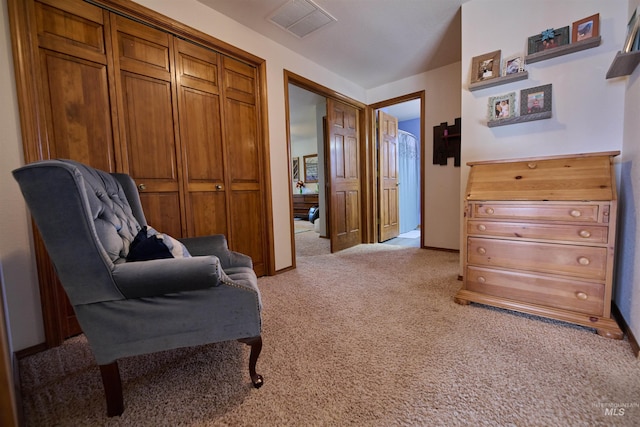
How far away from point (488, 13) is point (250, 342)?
2908 mm

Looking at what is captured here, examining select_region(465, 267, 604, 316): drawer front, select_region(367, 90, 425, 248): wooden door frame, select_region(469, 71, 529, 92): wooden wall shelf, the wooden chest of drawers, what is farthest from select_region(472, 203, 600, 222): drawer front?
select_region(367, 90, 425, 248): wooden door frame

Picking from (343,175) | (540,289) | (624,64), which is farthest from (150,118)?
(624,64)

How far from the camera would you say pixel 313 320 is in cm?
170

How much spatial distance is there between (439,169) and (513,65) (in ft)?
5.30

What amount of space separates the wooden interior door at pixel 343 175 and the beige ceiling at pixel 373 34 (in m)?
0.58

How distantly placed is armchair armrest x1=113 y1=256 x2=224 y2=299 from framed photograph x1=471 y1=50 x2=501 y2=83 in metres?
2.43

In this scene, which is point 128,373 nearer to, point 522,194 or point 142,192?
point 142,192

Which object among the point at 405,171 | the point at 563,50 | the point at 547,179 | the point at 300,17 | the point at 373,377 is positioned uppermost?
the point at 300,17

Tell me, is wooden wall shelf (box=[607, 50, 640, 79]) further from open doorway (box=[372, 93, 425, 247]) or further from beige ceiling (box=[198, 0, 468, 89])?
open doorway (box=[372, 93, 425, 247])

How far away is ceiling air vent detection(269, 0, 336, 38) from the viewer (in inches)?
83.4

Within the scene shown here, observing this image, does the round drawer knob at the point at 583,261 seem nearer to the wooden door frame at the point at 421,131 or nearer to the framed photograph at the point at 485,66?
the framed photograph at the point at 485,66

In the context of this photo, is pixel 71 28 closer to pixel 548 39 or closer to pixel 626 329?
pixel 548 39

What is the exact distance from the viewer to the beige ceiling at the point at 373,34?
215 cm

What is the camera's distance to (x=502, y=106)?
6.59ft
